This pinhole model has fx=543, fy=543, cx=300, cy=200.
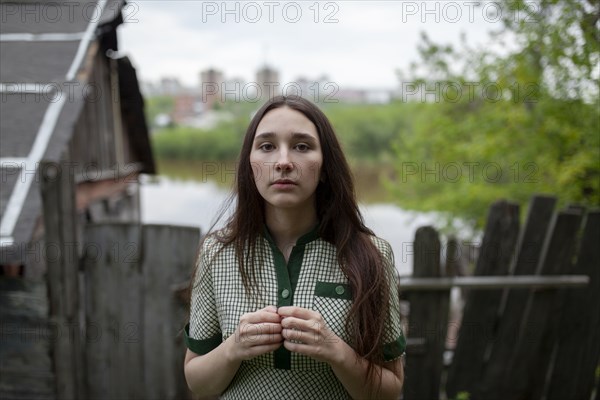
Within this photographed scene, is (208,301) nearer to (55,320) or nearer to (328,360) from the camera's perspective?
(328,360)

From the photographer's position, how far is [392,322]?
1650 mm

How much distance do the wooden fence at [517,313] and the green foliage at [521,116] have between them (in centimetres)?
142

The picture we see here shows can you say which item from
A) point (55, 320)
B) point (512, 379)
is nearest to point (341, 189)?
point (55, 320)

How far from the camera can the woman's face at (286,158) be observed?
5.07 feet

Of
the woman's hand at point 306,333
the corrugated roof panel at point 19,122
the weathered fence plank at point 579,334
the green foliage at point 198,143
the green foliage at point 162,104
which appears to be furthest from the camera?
the green foliage at point 198,143

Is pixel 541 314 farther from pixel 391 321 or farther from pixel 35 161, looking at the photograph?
pixel 35 161

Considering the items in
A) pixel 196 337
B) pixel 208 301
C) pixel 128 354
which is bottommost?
pixel 128 354

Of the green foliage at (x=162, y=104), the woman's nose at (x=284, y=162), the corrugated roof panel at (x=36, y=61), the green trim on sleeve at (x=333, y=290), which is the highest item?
the green foliage at (x=162, y=104)

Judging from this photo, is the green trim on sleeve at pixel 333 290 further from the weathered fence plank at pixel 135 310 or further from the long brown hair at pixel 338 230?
the weathered fence plank at pixel 135 310

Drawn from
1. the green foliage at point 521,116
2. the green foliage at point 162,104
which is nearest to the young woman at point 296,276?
the green foliage at point 521,116

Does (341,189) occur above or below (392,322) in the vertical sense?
above

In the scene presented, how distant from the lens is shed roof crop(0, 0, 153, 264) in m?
2.64

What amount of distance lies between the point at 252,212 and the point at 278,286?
0.25m

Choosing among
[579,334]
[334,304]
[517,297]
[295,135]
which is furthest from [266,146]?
[579,334]
